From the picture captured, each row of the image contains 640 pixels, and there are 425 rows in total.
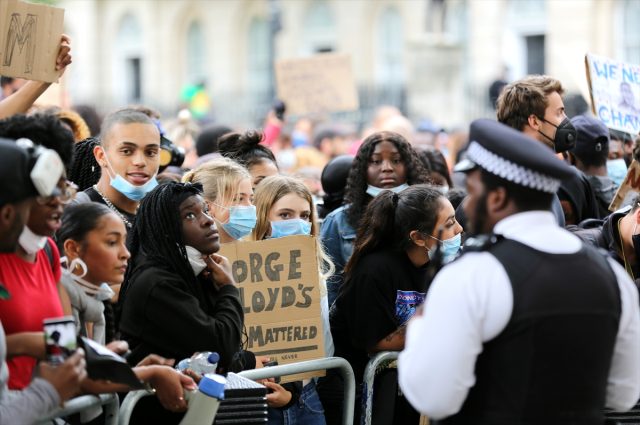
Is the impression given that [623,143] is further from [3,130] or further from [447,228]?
[3,130]

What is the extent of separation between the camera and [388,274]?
6.75 m

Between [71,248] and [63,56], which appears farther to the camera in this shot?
[63,56]

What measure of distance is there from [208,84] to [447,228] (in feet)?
116

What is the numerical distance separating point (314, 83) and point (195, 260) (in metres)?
9.83

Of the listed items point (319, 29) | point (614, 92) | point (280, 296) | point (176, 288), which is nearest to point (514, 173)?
point (176, 288)

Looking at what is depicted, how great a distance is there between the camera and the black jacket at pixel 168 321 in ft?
18.4

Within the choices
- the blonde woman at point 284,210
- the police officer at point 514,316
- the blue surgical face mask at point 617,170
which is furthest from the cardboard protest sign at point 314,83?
the police officer at point 514,316

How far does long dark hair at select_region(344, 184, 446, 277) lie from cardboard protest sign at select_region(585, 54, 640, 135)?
2374 millimetres

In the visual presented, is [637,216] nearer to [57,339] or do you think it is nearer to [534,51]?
[57,339]

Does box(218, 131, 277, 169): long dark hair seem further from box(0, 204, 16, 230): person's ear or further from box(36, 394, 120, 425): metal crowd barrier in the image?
box(0, 204, 16, 230): person's ear

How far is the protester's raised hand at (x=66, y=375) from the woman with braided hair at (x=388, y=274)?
7.69 feet

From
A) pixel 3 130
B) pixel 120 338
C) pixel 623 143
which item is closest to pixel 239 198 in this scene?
pixel 120 338

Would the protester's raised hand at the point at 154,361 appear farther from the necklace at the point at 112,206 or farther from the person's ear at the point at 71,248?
the necklace at the point at 112,206

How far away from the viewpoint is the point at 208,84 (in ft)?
137
